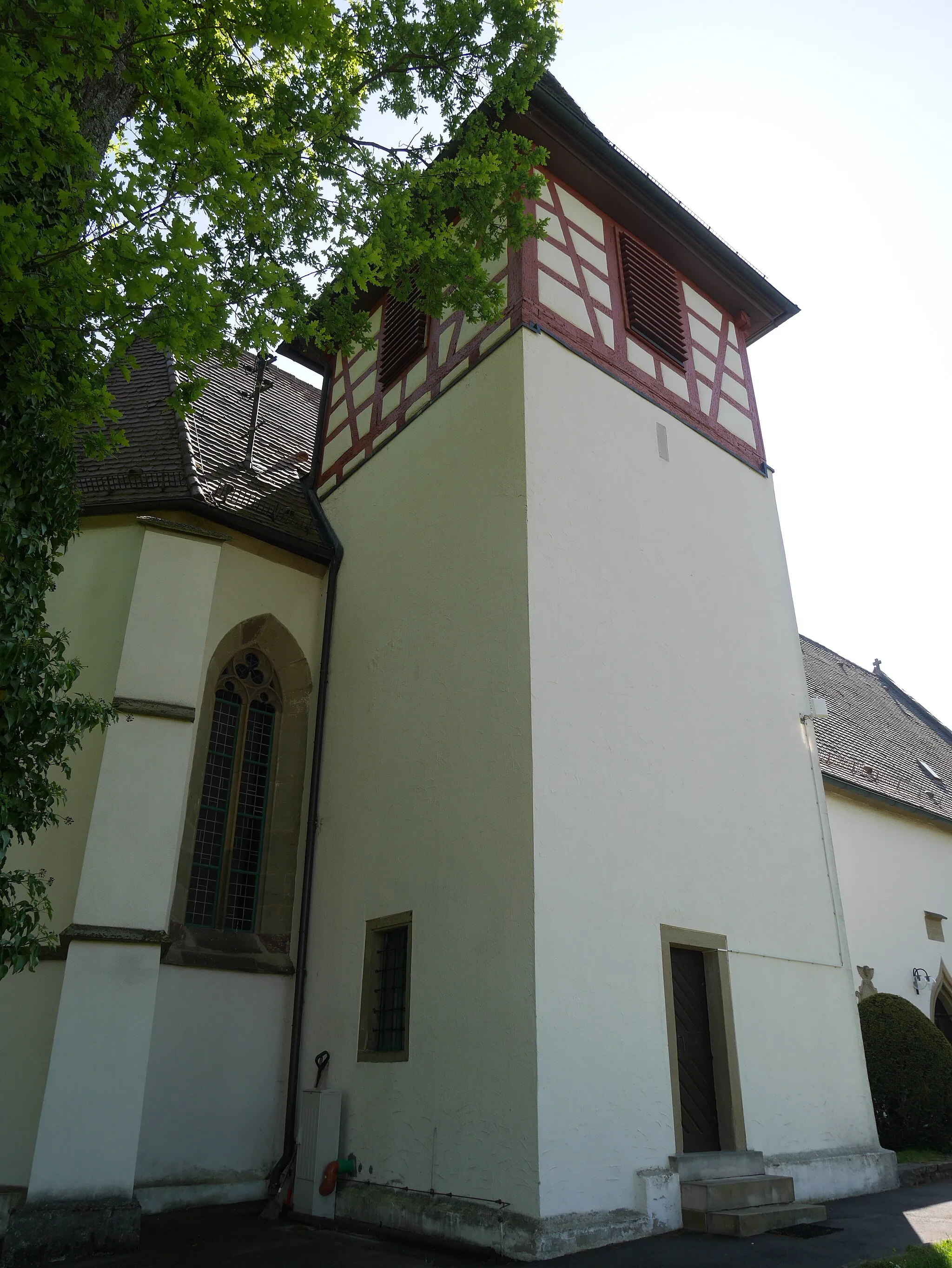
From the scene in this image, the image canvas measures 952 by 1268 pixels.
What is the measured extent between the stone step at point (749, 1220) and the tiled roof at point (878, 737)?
6.95 meters

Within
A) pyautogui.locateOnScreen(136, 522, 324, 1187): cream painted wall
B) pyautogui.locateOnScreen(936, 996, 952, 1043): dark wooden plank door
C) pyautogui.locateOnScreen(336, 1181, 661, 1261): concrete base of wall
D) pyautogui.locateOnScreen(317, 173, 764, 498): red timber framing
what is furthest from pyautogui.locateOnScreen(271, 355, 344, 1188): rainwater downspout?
pyautogui.locateOnScreen(936, 996, 952, 1043): dark wooden plank door

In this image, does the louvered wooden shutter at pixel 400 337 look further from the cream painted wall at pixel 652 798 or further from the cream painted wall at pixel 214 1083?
the cream painted wall at pixel 214 1083

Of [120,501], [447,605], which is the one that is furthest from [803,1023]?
[120,501]

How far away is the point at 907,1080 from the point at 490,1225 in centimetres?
635

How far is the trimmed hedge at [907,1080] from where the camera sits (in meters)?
10.4

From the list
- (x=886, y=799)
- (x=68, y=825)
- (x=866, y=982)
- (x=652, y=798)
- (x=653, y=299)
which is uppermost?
(x=653, y=299)

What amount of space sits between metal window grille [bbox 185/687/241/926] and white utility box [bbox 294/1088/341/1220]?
2.00 meters

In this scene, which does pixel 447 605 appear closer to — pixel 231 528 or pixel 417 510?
pixel 417 510

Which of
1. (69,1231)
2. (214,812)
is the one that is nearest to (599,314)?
(214,812)

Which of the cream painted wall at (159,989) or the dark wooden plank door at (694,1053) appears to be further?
the dark wooden plank door at (694,1053)

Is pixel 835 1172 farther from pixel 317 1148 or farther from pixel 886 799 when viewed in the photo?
pixel 886 799

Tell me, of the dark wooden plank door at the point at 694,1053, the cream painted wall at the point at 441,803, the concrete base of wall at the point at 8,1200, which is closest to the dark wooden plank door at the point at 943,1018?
the dark wooden plank door at the point at 694,1053

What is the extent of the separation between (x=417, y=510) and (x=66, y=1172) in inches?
249

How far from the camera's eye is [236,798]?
9.67 meters
